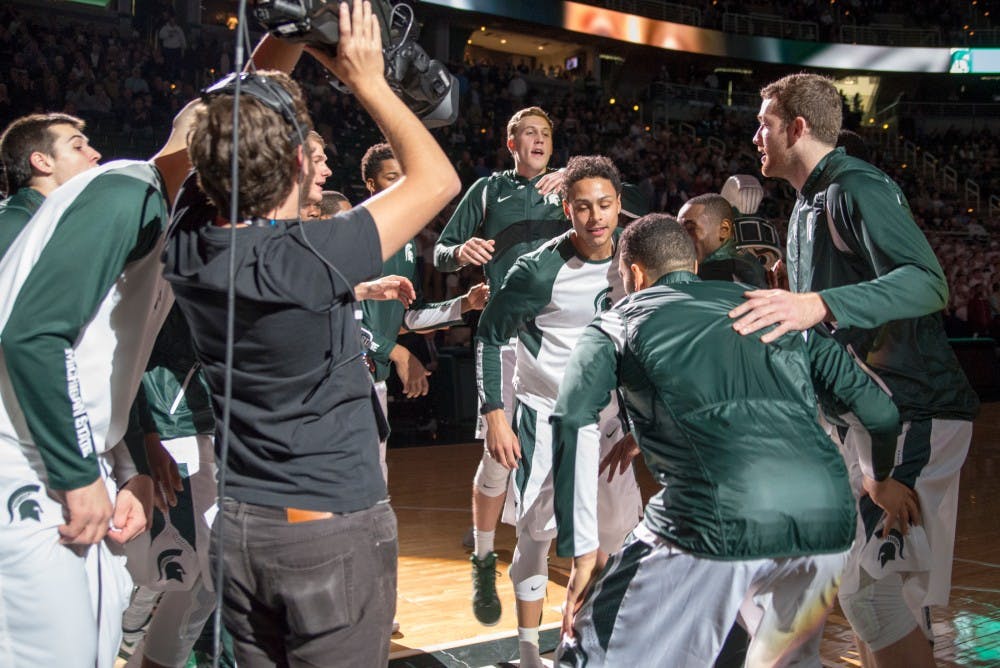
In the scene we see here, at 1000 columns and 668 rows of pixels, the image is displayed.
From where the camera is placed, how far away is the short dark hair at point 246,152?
179 cm

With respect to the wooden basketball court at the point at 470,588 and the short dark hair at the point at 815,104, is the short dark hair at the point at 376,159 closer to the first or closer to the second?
the short dark hair at the point at 815,104

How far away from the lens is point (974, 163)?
25781mm

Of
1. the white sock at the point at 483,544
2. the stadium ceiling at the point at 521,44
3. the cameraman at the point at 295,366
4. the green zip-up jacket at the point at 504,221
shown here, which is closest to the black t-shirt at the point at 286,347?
the cameraman at the point at 295,366

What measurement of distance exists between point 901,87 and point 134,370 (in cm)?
3270

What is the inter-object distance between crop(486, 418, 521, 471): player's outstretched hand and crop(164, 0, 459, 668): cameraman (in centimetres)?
189

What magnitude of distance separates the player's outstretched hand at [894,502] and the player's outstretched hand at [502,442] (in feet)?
4.43

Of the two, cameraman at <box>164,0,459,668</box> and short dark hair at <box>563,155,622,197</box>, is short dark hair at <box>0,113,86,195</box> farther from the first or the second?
short dark hair at <box>563,155,622,197</box>

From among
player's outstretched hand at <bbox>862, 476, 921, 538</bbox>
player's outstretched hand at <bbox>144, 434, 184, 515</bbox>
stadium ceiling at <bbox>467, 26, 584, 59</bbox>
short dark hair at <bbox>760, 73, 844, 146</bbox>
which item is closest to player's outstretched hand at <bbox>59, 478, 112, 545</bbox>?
player's outstretched hand at <bbox>144, 434, 184, 515</bbox>

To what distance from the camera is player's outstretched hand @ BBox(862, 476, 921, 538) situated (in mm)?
2990

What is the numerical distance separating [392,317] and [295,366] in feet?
9.48

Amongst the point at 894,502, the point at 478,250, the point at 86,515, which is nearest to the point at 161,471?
the point at 86,515

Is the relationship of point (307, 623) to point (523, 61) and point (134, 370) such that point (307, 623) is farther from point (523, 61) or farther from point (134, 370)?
point (523, 61)

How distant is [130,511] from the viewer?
2.20 metres

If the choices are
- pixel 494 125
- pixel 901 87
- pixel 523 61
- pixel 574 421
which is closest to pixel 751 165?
pixel 494 125
